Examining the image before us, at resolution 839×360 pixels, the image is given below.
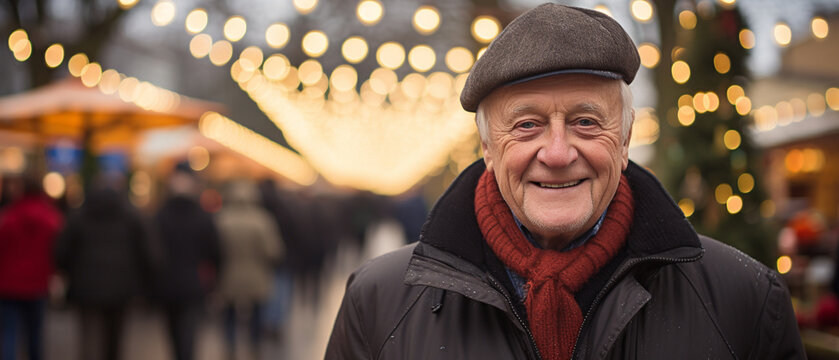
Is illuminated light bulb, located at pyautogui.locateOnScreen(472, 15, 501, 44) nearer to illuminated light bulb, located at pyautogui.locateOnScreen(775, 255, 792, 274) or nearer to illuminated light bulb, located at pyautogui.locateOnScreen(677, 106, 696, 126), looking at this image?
illuminated light bulb, located at pyautogui.locateOnScreen(677, 106, 696, 126)

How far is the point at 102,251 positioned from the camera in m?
6.59

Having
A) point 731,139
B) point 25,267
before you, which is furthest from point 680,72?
point 25,267

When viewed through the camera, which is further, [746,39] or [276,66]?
[276,66]

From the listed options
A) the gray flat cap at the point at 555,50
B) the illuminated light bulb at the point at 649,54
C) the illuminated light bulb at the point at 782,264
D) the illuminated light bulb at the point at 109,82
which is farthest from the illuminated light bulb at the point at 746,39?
the illuminated light bulb at the point at 109,82

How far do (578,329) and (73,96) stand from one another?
8467 millimetres

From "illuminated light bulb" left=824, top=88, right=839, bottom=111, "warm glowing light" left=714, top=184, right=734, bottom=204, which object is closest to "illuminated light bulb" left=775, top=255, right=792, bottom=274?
"warm glowing light" left=714, top=184, right=734, bottom=204

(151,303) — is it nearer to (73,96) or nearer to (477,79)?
(73,96)

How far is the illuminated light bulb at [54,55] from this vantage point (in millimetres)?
12953

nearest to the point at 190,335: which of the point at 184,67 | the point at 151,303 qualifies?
the point at 151,303

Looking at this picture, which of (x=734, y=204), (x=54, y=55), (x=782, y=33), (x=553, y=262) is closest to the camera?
(x=553, y=262)

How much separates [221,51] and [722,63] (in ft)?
22.8

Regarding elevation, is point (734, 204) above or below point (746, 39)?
below

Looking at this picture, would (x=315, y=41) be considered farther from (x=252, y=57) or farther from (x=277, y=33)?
(x=252, y=57)

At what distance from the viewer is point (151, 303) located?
721cm
